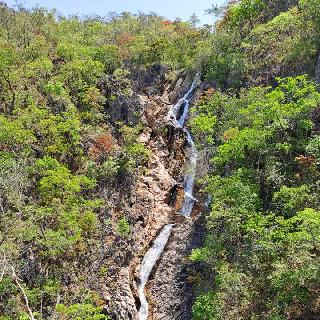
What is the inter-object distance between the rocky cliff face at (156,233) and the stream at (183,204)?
13.0 inches

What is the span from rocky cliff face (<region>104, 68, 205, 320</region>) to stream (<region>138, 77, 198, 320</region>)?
33 centimetres

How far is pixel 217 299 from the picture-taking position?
1892 cm

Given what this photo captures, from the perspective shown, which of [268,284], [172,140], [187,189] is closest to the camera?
[268,284]

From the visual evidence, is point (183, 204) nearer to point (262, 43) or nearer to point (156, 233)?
point (156, 233)

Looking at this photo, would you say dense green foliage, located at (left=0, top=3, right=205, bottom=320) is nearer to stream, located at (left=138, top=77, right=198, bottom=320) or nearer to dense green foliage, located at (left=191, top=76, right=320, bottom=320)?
stream, located at (left=138, top=77, right=198, bottom=320)

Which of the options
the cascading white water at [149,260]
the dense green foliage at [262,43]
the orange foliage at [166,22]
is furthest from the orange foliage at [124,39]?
the cascading white water at [149,260]

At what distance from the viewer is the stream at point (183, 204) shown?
23.6m

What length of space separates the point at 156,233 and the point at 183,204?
360 cm

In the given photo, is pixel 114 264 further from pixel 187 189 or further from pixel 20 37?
pixel 20 37

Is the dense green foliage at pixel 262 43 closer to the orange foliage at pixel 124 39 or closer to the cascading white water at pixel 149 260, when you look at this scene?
the orange foliage at pixel 124 39

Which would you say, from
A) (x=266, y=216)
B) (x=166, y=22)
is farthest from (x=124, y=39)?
(x=266, y=216)

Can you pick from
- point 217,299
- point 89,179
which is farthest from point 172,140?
point 217,299

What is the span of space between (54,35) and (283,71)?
24457mm

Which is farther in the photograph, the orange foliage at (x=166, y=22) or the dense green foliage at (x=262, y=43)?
the orange foliage at (x=166, y=22)
